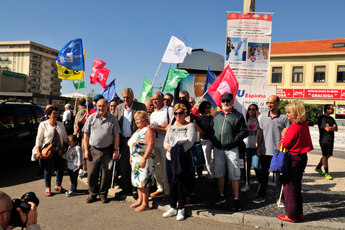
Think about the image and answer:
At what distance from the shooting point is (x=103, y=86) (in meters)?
10.5

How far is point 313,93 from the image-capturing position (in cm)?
3069

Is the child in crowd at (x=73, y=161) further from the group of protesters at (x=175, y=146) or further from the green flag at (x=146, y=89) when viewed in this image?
the green flag at (x=146, y=89)

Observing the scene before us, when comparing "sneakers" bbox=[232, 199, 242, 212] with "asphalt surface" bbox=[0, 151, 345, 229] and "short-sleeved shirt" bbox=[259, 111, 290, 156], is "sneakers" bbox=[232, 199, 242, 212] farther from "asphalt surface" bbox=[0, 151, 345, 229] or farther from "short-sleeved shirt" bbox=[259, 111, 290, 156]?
"short-sleeved shirt" bbox=[259, 111, 290, 156]

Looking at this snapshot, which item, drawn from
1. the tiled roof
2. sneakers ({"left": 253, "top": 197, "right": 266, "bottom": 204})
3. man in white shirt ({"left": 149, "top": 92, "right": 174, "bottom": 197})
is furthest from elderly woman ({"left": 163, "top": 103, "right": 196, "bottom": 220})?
the tiled roof

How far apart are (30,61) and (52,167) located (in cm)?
10323

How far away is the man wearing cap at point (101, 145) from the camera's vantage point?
4934 millimetres

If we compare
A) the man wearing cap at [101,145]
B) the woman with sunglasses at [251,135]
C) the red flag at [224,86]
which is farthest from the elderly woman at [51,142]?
the woman with sunglasses at [251,135]

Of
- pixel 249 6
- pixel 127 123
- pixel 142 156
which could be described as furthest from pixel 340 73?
pixel 142 156

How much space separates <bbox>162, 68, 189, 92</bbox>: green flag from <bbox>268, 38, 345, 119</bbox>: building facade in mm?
25327

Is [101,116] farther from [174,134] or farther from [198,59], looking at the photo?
[198,59]

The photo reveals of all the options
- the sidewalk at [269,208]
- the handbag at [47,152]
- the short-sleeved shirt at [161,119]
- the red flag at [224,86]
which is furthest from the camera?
the red flag at [224,86]

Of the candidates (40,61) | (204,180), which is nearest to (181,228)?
(204,180)

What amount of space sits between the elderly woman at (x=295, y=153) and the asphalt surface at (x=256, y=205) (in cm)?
24

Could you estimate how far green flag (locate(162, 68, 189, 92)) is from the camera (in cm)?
930
